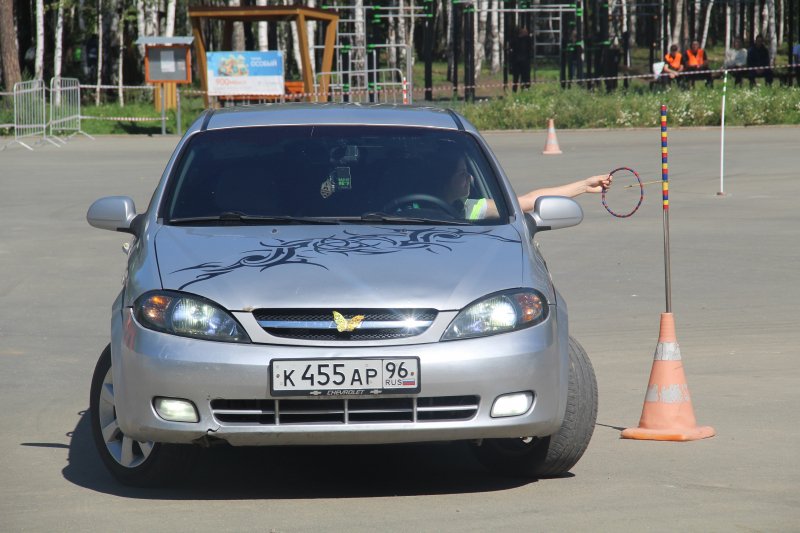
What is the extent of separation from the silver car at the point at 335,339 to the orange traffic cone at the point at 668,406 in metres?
0.69

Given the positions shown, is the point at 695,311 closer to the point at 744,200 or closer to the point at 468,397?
the point at 468,397

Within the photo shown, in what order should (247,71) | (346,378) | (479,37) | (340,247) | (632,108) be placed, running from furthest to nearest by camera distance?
(479,37), (247,71), (632,108), (340,247), (346,378)

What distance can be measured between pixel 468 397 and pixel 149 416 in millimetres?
1212

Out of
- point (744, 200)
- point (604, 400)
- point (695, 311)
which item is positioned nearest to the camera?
point (604, 400)

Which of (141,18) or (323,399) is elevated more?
(141,18)

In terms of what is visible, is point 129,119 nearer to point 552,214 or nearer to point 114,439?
point 552,214

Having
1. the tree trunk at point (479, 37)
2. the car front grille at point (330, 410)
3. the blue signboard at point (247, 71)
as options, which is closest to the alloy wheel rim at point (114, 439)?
the car front grille at point (330, 410)

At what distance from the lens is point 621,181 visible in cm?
2131

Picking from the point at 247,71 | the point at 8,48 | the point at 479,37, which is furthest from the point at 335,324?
the point at 479,37

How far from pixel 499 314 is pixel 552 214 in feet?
4.04

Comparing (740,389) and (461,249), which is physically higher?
(461,249)

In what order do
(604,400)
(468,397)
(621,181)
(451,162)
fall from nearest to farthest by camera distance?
(468,397) → (451,162) → (604,400) → (621,181)

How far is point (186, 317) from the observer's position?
207 inches

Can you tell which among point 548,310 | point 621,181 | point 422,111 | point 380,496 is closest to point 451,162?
point 422,111
